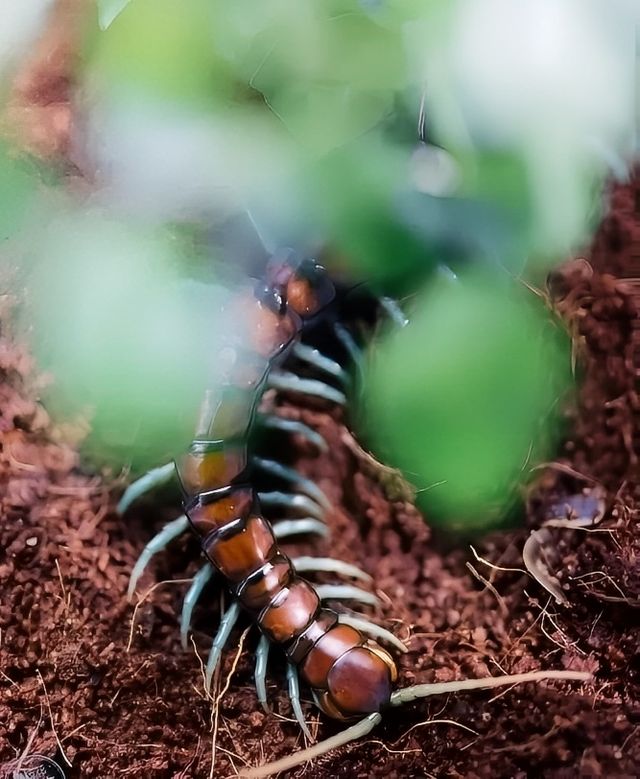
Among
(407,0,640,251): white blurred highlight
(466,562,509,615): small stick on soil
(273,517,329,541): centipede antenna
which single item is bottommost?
(466,562,509,615): small stick on soil

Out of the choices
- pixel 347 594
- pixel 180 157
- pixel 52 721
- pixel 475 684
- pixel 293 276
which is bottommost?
pixel 475 684

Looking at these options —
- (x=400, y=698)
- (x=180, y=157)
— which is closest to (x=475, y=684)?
(x=400, y=698)

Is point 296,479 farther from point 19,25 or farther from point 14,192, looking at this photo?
point 19,25

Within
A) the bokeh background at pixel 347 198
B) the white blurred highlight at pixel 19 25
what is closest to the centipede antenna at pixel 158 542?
the bokeh background at pixel 347 198

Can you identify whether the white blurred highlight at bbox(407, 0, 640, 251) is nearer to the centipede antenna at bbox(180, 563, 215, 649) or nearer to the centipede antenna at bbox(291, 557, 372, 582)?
the centipede antenna at bbox(291, 557, 372, 582)

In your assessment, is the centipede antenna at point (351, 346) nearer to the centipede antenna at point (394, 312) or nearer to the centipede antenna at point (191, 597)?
the centipede antenna at point (394, 312)

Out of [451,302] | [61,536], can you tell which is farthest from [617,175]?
[61,536]

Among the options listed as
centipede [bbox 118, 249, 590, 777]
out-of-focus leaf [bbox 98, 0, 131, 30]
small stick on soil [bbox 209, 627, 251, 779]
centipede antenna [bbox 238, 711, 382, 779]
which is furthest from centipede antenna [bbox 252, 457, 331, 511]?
out-of-focus leaf [bbox 98, 0, 131, 30]
